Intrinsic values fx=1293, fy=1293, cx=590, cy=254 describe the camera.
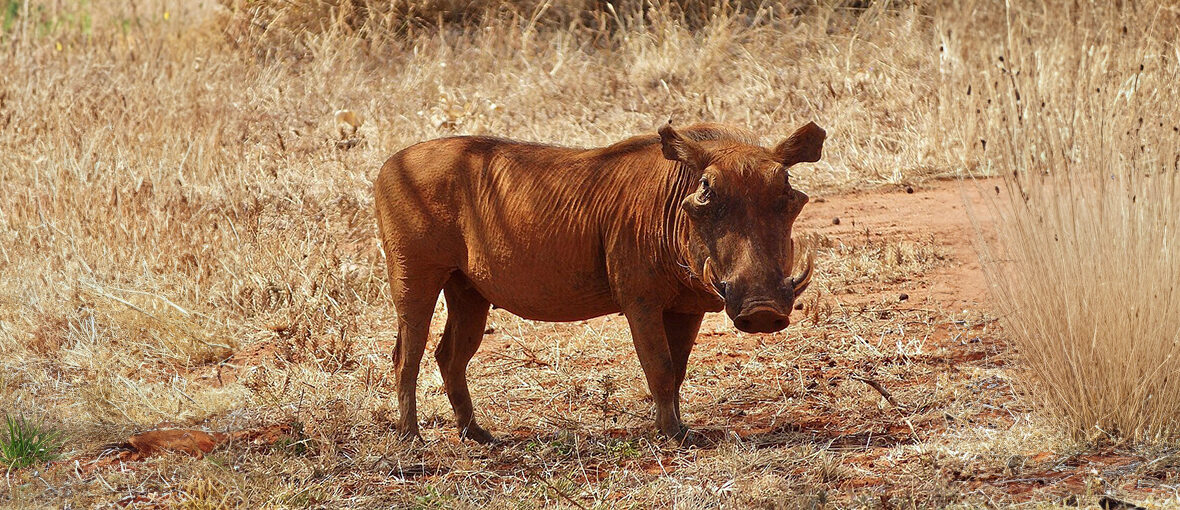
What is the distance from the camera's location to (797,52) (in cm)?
1009

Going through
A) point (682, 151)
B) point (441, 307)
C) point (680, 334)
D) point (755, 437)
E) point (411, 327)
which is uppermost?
point (682, 151)

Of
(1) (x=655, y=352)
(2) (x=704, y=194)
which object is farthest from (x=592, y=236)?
(2) (x=704, y=194)

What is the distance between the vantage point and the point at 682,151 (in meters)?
4.18

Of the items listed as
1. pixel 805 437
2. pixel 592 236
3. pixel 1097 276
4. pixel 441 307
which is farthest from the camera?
pixel 441 307

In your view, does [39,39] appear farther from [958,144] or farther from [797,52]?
[958,144]

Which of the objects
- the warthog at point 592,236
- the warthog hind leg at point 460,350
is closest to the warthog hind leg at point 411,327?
the warthog at point 592,236

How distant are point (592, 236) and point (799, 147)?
82 cm

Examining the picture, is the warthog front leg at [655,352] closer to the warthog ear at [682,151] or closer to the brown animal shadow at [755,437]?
the brown animal shadow at [755,437]

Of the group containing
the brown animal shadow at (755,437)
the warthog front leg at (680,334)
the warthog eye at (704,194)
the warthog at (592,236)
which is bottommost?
the brown animal shadow at (755,437)

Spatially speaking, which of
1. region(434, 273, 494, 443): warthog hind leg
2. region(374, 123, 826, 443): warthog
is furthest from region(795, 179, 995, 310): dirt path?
region(434, 273, 494, 443): warthog hind leg

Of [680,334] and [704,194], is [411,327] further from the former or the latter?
[704,194]

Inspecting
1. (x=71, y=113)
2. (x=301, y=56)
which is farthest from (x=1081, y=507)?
(x=301, y=56)

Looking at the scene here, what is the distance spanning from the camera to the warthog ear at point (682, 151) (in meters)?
4.17

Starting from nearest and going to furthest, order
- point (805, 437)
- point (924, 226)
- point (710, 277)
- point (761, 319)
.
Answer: point (761, 319), point (710, 277), point (805, 437), point (924, 226)
